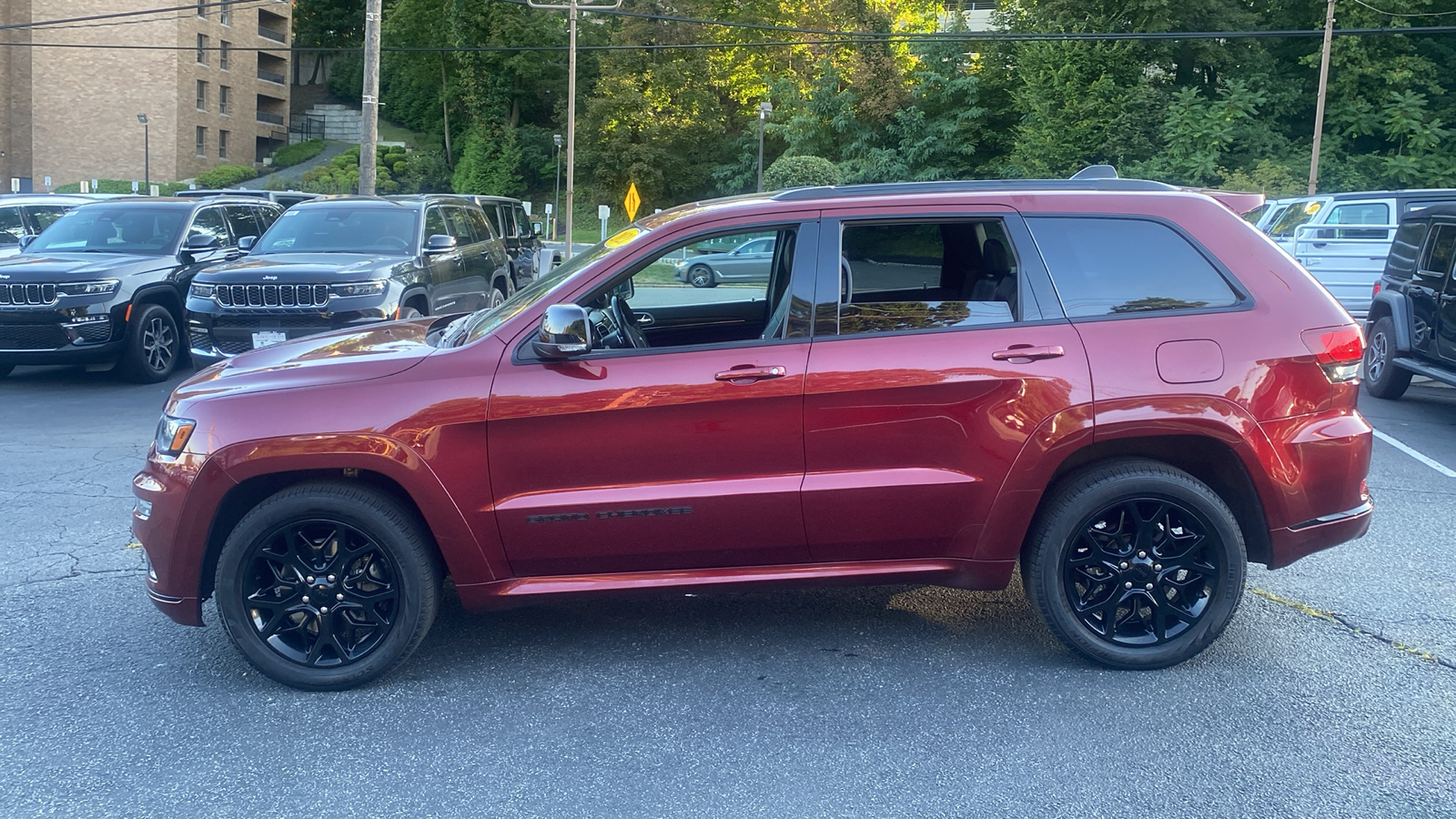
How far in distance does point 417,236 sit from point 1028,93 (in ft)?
122

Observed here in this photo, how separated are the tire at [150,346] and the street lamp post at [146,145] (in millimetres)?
44859

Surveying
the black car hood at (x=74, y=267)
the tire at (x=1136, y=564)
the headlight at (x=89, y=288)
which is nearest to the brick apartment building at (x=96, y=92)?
the black car hood at (x=74, y=267)

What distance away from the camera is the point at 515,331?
4.27 meters

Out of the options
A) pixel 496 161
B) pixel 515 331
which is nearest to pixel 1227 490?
pixel 515 331

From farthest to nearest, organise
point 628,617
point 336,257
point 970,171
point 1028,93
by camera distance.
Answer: point 970,171, point 1028,93, point 336,257, point 628,617

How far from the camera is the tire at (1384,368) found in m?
11.1

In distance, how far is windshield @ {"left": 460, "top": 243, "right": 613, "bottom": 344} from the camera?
442 centimetres

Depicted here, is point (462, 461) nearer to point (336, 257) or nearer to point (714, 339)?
point (714, 339)

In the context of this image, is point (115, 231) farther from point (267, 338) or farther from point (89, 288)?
point (267, 338)

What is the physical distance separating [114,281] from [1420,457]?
11.8 meters

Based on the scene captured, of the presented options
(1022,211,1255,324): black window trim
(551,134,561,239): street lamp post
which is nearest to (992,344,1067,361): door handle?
(1022,211,1255,324): black window trim

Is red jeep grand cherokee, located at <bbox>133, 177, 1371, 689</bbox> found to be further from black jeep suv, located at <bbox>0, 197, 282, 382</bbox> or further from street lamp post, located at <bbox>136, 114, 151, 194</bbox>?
street lamp post, located at <bbox>136, 114, 151, 194</bbox>

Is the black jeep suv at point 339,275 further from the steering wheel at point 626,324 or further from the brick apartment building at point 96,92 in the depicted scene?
the brick apartment building at point 96,92

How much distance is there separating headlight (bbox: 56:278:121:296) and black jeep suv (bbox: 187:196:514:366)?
1.02 meters
